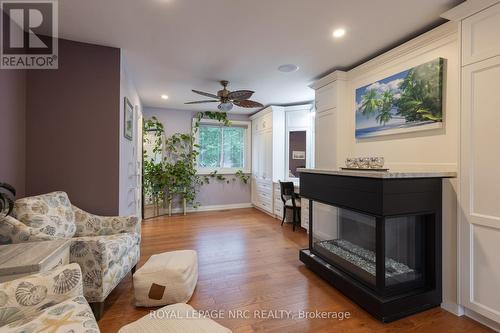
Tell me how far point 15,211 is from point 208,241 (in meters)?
2.32

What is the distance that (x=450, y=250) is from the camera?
1.94 metres

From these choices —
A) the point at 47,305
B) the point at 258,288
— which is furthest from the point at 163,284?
the point at 47,305

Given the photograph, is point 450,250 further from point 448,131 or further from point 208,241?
point 208,241

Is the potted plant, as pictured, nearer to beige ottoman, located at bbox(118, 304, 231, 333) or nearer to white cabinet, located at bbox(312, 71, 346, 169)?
beige ottoman, located at bbox(118, 304, 231, 333)

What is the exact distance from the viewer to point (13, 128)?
2.18 m

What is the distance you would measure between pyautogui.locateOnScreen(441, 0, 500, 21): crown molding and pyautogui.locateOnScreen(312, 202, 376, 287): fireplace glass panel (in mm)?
1740

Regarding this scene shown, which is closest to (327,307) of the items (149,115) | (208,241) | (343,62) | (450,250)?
(450,250)

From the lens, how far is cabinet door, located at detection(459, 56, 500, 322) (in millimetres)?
1665

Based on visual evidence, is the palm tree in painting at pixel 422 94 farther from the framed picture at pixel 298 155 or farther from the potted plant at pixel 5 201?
the potted plant at pixel 5 201

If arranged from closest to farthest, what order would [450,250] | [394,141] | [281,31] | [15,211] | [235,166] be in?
[15,211] < [450,250] < [281,31] < [394,141] < [235,166]

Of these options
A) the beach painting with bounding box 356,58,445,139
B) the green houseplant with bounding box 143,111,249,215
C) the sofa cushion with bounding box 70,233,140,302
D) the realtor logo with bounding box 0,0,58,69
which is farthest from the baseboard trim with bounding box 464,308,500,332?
the green houseplant with bounding box 143,111,249,215

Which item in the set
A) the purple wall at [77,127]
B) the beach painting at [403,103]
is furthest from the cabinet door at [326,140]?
the purple wall at [77,127]

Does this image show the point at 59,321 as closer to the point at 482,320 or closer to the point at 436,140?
the point at 482,320

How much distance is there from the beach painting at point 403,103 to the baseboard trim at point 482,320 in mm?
1541
